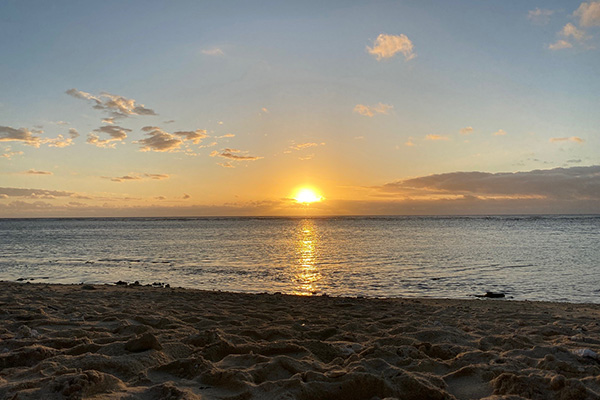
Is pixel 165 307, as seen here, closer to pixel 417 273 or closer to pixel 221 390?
pixel 221 390

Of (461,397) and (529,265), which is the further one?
(529,265)

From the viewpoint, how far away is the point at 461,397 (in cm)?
355

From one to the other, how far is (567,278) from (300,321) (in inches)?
541

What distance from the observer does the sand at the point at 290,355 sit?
3531 millimetres

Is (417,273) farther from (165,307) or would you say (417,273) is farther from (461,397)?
(461,397)

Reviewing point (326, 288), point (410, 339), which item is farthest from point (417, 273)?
point (410, 339)

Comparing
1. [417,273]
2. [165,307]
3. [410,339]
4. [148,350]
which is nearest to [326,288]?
[417,273]

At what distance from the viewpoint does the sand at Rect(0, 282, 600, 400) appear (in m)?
3.53

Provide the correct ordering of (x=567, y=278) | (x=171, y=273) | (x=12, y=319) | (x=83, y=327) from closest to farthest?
1. (x=83, y=327)
2. (x=12, y=319)
3. (x=567, y=278)
4. (x=171, y=273)

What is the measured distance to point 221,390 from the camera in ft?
11.8

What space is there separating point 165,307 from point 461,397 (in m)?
6.68

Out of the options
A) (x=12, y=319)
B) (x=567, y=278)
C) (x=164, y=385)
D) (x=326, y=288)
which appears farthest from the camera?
(x=567, y=278)

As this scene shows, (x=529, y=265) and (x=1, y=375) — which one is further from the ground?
(x=1, y=375)

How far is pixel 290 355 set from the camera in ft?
15.5
